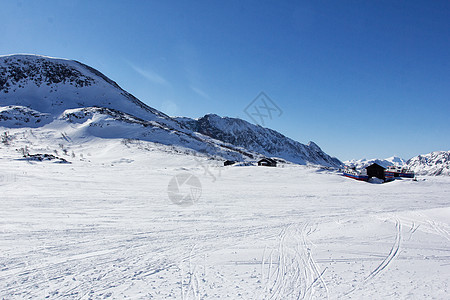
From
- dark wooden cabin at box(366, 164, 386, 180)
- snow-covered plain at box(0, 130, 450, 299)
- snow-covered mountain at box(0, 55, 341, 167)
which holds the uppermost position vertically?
snow-covered mountain at box(0, 55, 341, 167)

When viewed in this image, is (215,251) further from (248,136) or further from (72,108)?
(248,136)

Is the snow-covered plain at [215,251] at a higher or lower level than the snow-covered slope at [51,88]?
lower

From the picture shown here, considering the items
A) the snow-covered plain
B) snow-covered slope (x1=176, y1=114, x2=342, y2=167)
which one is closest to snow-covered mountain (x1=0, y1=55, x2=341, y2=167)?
the snow-covered plain

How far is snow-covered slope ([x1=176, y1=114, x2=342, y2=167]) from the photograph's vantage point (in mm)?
162250

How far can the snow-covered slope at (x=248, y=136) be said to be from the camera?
16225 cm

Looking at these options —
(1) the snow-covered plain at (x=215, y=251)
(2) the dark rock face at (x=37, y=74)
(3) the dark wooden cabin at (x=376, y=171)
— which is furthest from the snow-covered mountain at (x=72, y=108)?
(1) the snow-covered plain at (x=215, y=251)

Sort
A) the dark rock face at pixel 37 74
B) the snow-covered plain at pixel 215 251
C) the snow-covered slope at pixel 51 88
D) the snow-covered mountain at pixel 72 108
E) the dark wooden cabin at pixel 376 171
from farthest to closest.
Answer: the dark rock face at pixel 37 74, the snow-covered slope at pixel 51 88, the snow-covered mountain at pixel 72 108, the dark wooden cabin at pixel 376 171, the snow-covered plain at pixel 215 251

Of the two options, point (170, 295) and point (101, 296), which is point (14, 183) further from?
point (170, 295)

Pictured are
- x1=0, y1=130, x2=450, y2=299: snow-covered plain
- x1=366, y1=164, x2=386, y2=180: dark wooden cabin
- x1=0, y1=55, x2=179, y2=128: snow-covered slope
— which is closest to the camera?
x1=0, y1=130, x2=450, y2=299: snow-covered plain

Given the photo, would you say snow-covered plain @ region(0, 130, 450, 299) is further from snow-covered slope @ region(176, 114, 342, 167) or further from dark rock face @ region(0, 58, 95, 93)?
snow-covered slope @ region(176, 114, 342, 167)

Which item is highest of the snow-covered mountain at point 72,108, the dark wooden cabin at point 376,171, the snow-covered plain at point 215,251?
the snow-covered mountain at point 72,108

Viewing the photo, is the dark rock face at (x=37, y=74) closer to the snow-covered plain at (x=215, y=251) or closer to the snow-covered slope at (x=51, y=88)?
the snow-covered slope at (x=51, y=88)

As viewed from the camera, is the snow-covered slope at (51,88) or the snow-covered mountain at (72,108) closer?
the snow-covered mountain at (72,108)

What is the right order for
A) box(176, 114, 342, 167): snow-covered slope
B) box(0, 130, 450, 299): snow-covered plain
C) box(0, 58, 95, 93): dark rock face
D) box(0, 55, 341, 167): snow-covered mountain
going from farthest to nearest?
box(176, 114, 342, 167): snow-covered slope
box(0, 58, 95, 93): dark rock face
box(0, 55, 341, 167): snow-covered mountain
box(0, 130, 450, 299): snow-covered plain
